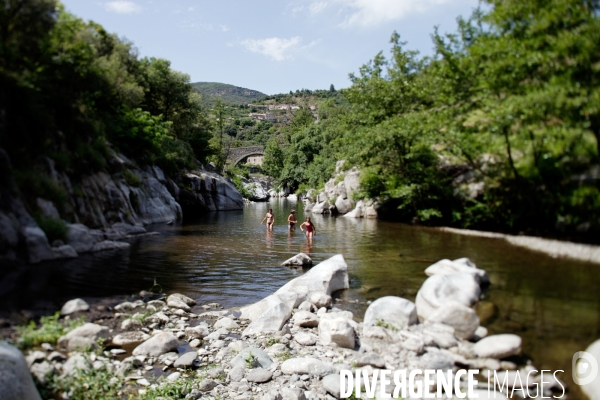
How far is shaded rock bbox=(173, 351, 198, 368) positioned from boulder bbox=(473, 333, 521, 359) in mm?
3864

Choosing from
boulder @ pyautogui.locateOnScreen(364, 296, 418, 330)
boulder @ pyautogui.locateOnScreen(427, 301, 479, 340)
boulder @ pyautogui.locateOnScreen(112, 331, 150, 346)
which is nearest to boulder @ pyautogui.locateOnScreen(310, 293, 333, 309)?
boulder @ pyautogui.locateOnScreen(364, 296, 418, 330)

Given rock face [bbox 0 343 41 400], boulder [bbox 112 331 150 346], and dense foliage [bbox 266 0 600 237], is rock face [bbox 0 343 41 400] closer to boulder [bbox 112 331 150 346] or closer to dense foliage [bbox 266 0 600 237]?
boulder [bbox 112 331 150 346]

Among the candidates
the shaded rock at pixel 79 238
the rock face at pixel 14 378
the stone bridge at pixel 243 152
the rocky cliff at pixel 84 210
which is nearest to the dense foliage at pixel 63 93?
the rocky cliff at pixel 84 210

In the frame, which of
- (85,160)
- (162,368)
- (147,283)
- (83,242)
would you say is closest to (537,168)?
(162,368)

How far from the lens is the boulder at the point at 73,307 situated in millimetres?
6893

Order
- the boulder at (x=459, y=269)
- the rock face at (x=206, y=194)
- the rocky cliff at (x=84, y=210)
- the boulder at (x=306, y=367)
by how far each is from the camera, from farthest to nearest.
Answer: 1. the rock face at (x=206, y=194)
2. the rocky cliff at (x=84, y=210)
3. the boulder at (x=459, y=269)
4. the boulder at (x=306, y=367)

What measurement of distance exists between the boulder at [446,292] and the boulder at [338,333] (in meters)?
1.16

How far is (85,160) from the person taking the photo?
16750mm

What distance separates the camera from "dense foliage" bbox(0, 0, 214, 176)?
34.3ft

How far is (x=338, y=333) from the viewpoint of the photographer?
5.71m

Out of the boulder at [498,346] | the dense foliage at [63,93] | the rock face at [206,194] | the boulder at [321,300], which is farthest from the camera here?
the rock face at [206,194]

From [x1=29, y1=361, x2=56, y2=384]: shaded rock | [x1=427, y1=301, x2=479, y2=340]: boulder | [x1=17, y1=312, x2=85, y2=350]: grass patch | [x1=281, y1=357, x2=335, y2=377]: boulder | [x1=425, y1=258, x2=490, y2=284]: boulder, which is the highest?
[x1=425, y1=258, x2=490, y2=284]: boulder

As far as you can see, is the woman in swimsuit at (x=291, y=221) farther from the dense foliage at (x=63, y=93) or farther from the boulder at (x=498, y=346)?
the boulder at (x=498, y=346)

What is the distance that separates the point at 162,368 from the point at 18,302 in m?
4.16
